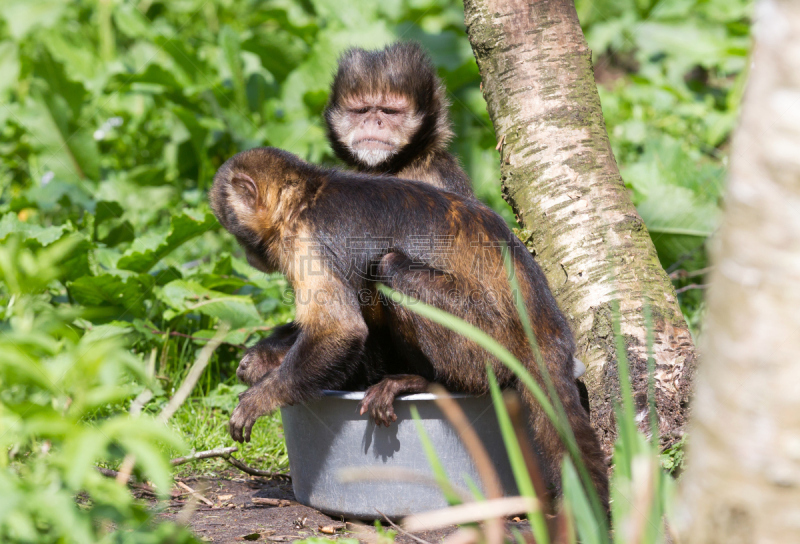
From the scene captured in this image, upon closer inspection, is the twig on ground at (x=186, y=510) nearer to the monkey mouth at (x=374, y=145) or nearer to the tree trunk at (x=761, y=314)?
the tree trunk at (x=761, y=314)

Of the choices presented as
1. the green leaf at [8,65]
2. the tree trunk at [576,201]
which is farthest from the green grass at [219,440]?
the green leaf at [8,65]

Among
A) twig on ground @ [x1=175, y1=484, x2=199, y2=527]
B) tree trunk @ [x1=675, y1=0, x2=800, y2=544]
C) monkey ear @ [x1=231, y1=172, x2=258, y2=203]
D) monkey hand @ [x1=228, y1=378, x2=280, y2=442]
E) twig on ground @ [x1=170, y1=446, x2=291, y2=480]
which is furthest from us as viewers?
monkey ear @ [x1=231, y1=172, x2=258, y2=203]

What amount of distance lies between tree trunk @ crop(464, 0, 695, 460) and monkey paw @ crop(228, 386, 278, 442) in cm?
129

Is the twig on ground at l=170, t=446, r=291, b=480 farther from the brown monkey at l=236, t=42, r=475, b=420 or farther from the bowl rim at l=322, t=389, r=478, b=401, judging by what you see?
the brown monkey at l=236, t=42, r=475, b=420

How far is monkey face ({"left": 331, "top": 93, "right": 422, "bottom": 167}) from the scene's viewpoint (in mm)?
A: 4324

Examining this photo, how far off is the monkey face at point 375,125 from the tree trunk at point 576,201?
0.71 metres

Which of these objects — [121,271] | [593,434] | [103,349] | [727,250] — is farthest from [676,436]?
[121,271]

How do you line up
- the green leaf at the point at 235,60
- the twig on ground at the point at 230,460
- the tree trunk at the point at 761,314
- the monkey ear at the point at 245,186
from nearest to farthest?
1. the tree trunk at the point at 761,314
2. the twig on ground at the point at 230,460
3. the monkey ear at the point at 245,186
4. the green leaf at the point at 235,60

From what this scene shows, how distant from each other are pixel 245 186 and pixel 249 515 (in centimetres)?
131

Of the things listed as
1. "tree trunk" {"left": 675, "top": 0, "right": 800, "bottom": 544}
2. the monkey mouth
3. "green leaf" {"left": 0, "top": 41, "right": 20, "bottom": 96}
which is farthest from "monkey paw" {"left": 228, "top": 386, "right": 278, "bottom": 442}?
"green leaf" {"left": 0, "top": 41, "right": 20, "bottom": 96}

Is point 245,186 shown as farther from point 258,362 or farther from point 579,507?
point 579,507

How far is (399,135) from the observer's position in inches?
171

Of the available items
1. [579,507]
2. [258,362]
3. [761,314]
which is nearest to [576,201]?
[258,362]

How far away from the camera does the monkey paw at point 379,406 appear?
107 inches
